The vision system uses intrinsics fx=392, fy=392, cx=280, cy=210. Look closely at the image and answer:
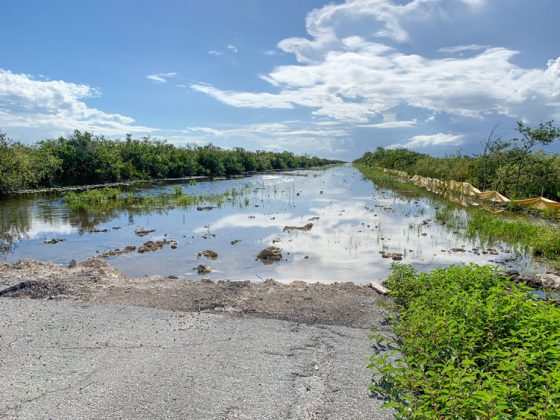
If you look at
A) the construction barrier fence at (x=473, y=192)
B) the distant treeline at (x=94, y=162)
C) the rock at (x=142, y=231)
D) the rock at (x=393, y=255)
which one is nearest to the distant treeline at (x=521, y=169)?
the construction barrier fence at (x=473, y=192)

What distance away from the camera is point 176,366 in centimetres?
451

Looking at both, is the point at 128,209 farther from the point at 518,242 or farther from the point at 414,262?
the point at 518,242

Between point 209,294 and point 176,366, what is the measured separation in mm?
2624

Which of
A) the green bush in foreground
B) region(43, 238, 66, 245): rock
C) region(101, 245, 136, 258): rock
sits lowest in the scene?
region(101, 245, 136, 258): rock

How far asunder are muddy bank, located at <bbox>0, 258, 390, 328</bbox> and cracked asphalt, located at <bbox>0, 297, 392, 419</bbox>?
37 cm

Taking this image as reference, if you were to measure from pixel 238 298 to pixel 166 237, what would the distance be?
7436 mm

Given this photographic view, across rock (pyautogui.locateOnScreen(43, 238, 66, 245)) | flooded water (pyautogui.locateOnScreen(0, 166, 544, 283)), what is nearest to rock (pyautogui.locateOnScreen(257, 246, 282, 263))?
flooded water (pyautogui.locateOnScreen(0, 166, 544, 283))

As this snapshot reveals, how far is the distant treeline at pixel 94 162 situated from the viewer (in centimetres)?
2553

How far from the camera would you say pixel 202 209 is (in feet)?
67.0

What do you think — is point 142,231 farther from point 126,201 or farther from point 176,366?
point 176,366

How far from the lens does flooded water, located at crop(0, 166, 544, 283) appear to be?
1016 centimetres

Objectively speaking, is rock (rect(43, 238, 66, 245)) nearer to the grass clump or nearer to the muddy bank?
the muddy bank

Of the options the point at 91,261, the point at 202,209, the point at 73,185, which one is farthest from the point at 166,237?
the point at 73,185

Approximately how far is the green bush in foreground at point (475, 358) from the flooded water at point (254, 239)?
15.3 feet
